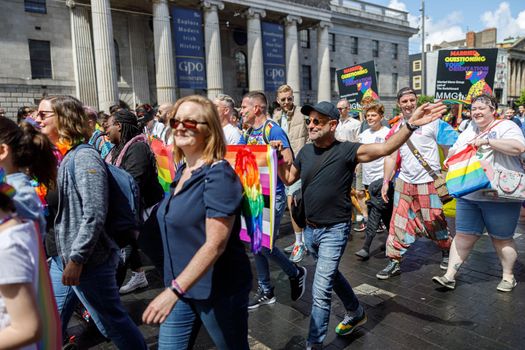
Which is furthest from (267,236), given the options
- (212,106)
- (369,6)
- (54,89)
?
(369,6)

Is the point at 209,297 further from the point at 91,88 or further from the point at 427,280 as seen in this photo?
the point at 91,88

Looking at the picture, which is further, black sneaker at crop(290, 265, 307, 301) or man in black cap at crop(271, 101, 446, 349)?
black sneaker at crop(290, 265, 307, 301)

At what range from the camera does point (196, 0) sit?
25438 mm

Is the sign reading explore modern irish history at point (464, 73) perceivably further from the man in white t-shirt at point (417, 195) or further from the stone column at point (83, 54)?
the stone column at point (83, 54)

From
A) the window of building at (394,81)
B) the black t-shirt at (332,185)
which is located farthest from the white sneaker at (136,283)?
the window of building at (394,81)

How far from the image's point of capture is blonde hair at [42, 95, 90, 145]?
2723 mm

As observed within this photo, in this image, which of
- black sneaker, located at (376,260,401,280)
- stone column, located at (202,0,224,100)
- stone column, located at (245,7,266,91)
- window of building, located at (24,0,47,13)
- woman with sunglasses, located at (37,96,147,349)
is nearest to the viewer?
woman with sunglasses, located at (37,96,147,349)

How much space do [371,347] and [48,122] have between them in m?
3.02

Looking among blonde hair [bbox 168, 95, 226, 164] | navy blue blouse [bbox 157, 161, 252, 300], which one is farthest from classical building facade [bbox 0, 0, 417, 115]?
navy blue blouse [bbox 157, 161, 252, 300]

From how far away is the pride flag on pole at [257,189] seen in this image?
2295mm

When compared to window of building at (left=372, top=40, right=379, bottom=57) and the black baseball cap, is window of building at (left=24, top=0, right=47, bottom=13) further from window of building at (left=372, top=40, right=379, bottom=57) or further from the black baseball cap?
window of building at (left=372, top=40, right=379, bottom=57)

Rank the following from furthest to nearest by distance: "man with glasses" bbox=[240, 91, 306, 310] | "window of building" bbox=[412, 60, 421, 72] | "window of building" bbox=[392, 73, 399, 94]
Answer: "window of building" bbox=[412, 60, 421, 72]
"window of building" bbox=[392, 73, 399, 94]
"man with glasses" bbox=[240, 91, 306, 310]

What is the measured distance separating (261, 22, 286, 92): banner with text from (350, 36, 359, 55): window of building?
514 inches

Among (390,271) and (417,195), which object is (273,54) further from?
(390,271)
